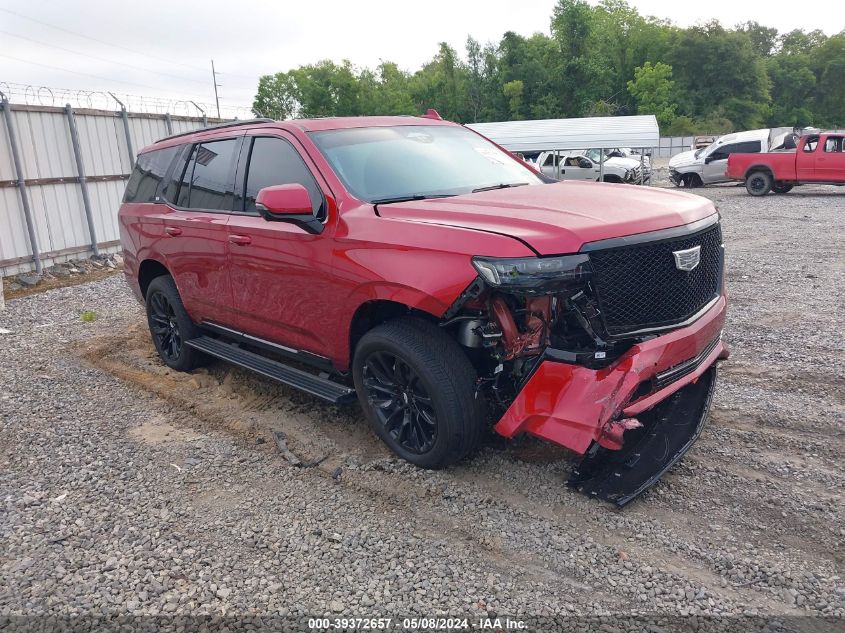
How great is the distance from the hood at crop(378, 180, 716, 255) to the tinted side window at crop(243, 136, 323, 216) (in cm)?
62

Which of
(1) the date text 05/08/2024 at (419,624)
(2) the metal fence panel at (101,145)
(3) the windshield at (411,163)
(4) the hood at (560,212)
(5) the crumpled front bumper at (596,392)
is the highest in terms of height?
(2) the metal fence panel at (101,145)

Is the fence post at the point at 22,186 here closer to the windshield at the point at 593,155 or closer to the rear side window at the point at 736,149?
the windshield at the point at 593,155

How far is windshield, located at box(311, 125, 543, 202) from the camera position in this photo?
4.03 m

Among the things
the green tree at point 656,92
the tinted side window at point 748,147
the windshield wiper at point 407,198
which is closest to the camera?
the windshield wiper at point 407,198

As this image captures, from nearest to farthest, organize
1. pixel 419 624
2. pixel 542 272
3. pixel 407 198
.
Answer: pixel 419 624 → pixel 542 272 → pixel 407 198

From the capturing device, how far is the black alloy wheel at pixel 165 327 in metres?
5.75

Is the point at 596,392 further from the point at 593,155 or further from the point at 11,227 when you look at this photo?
the point at 593,155

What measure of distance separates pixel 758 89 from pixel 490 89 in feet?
94.9

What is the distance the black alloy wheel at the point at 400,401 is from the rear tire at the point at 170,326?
2.33 m

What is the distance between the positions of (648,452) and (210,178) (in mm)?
3628

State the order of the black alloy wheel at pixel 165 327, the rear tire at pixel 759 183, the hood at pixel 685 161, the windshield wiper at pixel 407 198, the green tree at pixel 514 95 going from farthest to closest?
the green tree at pixel 514 95, the hood at pixel 685 161, the rear tire at pixel 759 183, the black alloy wheel at pixel 165 327, the windshield wiper at pixel 407 198

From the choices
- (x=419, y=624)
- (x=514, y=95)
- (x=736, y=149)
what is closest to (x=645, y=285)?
(x=419, y=624)

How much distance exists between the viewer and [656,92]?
220 ft

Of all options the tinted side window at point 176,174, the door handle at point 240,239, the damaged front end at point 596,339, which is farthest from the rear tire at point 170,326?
the damaged front end at point 596,339
